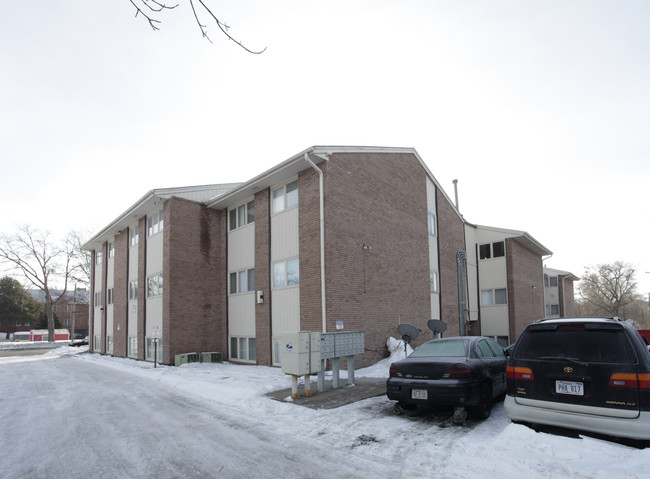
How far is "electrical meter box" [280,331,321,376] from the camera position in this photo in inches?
366

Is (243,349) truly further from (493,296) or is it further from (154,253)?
(493,296)

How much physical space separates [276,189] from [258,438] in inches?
439

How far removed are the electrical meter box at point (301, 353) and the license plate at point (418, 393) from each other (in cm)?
289

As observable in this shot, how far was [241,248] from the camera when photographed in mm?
18344

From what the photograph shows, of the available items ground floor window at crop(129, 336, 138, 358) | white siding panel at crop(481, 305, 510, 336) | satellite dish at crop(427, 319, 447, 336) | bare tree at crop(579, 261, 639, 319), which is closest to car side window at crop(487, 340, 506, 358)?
satellite dish at crop(427, 319, 447, 336)

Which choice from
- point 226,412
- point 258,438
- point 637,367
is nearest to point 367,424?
point 258,438

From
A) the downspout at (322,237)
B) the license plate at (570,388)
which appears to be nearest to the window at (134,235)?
the downspout at (322,237)

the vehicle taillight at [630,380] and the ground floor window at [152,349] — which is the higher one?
the vehicle taillight at [630,380]

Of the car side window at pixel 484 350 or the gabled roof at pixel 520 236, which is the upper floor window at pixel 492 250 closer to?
the gabled roof at pixel 520 236

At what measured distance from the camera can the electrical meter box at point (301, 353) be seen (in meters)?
9.30

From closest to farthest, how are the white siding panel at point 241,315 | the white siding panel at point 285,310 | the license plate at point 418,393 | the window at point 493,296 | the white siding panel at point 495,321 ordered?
the license plate at point 418,393, the white siding panel at point 285,310, the white siding panel at point 241,315, the white siding panel at point 495,321, the window at point 493,296

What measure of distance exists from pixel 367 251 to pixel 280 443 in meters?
9.75

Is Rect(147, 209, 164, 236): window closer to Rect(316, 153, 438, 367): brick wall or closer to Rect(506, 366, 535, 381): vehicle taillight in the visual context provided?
Rect(316, 153, 438, 367): brick wall

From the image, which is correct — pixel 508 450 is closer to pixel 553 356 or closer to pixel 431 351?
pixel 553 356
